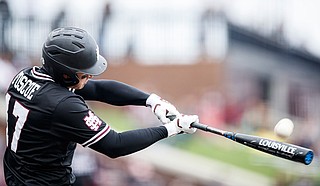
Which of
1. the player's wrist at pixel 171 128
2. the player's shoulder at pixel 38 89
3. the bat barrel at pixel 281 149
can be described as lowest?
the bat barrel at pixel 281 149

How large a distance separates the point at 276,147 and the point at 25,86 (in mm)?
1682

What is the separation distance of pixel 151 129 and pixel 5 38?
7.58m

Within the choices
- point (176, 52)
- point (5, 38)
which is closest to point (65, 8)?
point (5, 38)

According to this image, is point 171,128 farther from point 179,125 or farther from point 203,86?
point 203,86

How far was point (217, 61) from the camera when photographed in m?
13.5

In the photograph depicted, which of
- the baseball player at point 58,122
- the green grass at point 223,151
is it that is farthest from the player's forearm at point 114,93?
the green grass at point 223,151

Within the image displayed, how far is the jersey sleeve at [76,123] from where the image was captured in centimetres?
461

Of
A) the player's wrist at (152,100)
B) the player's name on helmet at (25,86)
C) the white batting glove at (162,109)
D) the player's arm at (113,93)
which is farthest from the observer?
the player's arm at (113,93)

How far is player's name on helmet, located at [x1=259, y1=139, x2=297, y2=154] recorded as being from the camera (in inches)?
191

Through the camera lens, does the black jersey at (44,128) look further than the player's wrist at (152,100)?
No

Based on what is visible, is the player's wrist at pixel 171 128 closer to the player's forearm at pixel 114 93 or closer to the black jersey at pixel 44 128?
the black jersey at pixel 44 128

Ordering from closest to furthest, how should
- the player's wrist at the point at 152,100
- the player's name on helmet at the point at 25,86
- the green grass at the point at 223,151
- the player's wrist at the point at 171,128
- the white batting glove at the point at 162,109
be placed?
1. the player's name on helmet at the point at 25,86
2. the player's wrist at the point at 171,128
3. the white batting glove at the point at 162,109
4. the player's wrist at the point at 152,100
5. the green grass at the point at 223,151

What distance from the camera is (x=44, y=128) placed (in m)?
4.69

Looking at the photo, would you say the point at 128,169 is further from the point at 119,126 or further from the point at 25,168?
the point at 25,168
